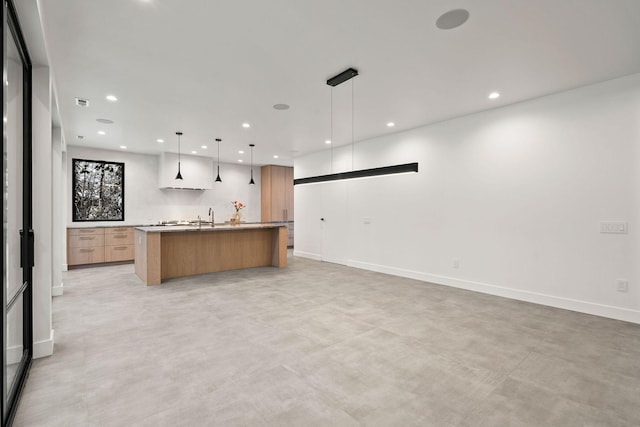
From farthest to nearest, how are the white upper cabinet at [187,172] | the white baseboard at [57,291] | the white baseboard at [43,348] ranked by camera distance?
the white upper cabinet at [187,172] → the white baseboard at [57,291] → the white baseboard at [43,348]

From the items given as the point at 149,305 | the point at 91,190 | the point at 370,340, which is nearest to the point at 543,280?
the point at 370,340

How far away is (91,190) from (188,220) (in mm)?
2369

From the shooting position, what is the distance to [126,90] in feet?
13.1

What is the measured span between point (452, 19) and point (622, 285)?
3.61 meters

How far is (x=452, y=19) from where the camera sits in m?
2.52

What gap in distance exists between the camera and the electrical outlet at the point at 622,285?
360cm

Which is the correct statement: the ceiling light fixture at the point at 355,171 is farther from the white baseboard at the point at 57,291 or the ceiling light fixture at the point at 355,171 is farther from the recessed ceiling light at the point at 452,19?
the white baseboard at the point at 57,291

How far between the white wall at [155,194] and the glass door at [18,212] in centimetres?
574

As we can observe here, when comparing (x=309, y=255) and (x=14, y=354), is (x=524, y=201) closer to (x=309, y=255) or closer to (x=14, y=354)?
(x=309, y=255)

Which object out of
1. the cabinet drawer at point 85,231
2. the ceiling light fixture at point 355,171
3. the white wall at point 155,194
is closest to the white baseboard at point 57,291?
the cabinet drawer at point 85,231

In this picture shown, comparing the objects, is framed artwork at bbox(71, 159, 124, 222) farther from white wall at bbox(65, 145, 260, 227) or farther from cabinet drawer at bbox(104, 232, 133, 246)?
cabinet drawer at bbox(104, 232, 133, 246)

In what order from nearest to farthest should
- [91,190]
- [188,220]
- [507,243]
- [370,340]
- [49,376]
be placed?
[49,376] → [370,340] → [507,243] → [91,190] → [188,220]

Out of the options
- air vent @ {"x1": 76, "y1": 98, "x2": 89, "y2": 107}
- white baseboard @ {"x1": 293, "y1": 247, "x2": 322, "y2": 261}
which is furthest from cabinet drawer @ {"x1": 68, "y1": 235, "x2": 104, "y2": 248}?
white baseboard @ {"x1": 293, "y1": 247, "x2": 322, "y2": 261}

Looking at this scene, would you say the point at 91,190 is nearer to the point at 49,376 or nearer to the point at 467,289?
the point at 49,376
